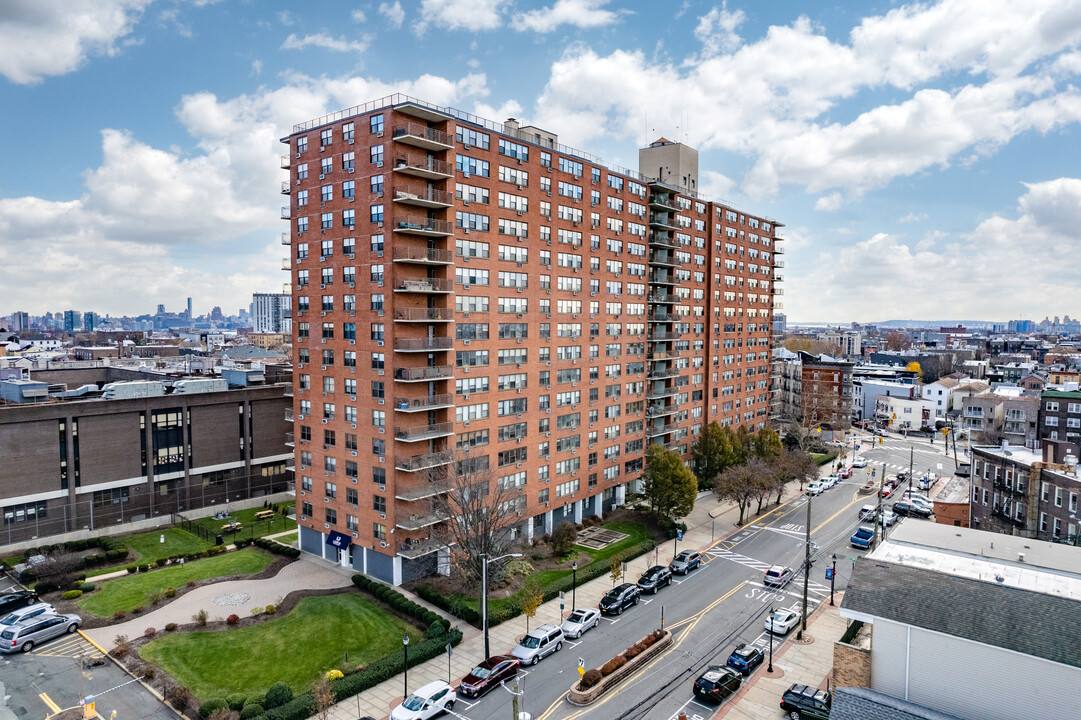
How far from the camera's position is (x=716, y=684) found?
1277 inches

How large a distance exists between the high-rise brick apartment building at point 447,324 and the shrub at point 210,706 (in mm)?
16516

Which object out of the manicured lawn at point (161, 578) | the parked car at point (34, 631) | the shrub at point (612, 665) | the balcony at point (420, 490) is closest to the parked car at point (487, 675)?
the shrub at point (612, 665)

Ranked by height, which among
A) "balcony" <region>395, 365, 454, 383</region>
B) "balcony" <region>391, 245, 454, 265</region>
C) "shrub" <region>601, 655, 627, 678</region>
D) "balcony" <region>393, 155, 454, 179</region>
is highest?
"balcony" <region>393, 155, 454, 179</region>

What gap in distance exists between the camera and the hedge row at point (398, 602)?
134 feet

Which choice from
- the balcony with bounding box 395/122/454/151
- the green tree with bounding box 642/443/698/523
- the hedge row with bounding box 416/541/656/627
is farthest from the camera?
the green tree with bounding box 642/443/698/523

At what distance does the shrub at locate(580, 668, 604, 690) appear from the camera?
109ft

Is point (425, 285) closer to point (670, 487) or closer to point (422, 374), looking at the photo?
point (422, 374)

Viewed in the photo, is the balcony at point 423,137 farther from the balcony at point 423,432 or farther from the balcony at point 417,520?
the balcony at point 417,520

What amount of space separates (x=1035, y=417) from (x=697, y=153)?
229ft

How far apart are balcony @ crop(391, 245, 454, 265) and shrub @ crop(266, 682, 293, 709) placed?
2900 centimetres

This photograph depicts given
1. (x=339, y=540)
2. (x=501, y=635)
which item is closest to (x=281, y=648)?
(x=339, y=540)

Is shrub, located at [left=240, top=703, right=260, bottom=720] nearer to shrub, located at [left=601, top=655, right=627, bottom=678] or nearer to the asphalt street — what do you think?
the asphalt street

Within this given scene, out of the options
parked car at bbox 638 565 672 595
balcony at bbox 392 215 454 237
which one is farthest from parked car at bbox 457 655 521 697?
balcony at bbox 392 215 454 237

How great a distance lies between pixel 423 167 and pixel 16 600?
44008 mm
